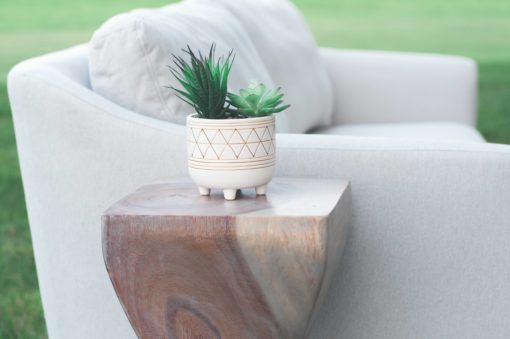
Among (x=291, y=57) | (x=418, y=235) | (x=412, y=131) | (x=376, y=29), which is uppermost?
(x=291, y=57)

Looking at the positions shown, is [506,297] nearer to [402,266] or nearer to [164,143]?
[402,266]

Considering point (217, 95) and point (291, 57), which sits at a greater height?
point (217, 95)

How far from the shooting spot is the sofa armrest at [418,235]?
1740mm

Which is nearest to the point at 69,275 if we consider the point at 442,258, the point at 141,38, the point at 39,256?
the point at 39,256

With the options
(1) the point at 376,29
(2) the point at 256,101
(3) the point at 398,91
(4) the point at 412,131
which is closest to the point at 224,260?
(2) the point at 256,101

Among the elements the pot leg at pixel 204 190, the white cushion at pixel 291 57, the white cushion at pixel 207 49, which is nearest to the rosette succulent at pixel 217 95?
the pot leg at pixel 204 190

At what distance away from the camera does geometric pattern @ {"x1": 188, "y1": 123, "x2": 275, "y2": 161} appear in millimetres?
1597

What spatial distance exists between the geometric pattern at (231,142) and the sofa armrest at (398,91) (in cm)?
174

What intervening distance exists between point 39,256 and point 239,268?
0.62 m

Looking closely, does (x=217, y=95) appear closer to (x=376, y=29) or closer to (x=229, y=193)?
(x=229, y=193)

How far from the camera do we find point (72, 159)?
189cm

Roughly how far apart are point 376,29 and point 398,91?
19.1 feet

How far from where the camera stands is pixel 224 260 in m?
1.55

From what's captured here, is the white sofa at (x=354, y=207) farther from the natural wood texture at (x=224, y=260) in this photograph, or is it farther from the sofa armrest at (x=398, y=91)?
the sofa armrest at (x=398, y=91)
